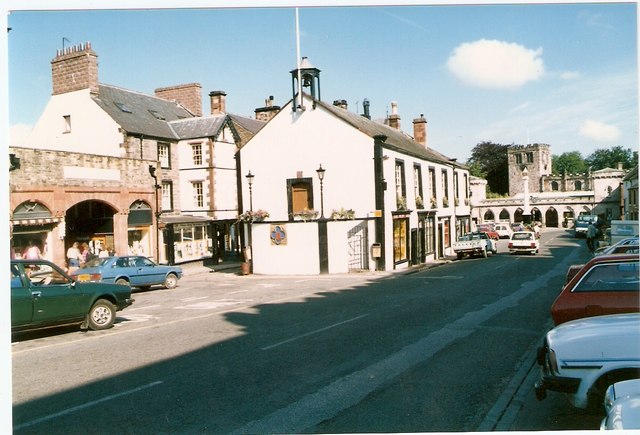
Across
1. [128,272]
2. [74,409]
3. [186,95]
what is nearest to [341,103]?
[186,95]

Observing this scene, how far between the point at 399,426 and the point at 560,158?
5234 inches

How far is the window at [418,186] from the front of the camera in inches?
1231

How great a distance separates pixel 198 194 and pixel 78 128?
9.15 meters

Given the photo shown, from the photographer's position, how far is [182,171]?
34.6 meters

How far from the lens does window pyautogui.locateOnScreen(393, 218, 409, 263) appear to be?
27.5 metres

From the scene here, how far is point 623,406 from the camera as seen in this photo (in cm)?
448

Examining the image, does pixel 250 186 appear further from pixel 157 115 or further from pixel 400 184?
pixel 157 115

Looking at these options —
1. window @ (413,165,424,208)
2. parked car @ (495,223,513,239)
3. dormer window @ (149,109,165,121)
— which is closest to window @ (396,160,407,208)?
window @ (413,165,424,208)

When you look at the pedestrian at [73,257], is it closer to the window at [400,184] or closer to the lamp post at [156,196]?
the lamp post at [156,196]

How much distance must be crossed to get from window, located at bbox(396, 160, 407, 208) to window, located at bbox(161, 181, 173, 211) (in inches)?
567

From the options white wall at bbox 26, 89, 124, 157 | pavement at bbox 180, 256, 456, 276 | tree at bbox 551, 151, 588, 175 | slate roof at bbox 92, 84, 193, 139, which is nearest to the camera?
pavement at bbox 180, 256, 456, 276

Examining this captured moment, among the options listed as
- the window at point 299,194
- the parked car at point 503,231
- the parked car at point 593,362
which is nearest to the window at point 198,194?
the window at point 299,194

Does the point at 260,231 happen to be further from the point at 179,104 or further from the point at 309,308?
the point at 179,104

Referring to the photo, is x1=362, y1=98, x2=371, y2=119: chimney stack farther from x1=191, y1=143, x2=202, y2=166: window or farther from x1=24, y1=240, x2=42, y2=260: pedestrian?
x1=24, y1=240, x2=42, y2=260: pedestrian
